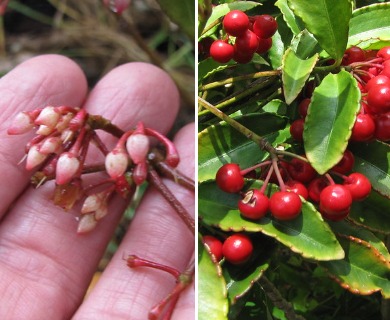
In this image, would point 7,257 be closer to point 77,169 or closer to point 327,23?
point 77,169

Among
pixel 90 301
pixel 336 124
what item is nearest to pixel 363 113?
pixel 336 124

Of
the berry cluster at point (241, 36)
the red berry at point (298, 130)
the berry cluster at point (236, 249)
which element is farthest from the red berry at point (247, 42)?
the berry cluster at point (236, 249)

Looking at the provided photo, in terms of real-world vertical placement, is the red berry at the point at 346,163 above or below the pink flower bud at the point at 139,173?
above

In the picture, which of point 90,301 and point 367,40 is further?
point 90,301

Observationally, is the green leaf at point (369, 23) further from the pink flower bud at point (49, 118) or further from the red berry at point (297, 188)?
the pink flower bud at point (49, 118)

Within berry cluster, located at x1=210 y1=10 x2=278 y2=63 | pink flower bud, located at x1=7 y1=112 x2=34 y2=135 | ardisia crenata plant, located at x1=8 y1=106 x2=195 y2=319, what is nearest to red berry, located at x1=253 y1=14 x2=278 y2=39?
berry cluster, located at x1=210 y1=10 x2=278 y2=63

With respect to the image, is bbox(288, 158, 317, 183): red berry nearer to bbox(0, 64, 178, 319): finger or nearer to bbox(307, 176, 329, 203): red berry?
bbox(307, 176, 329, 203): red berry
